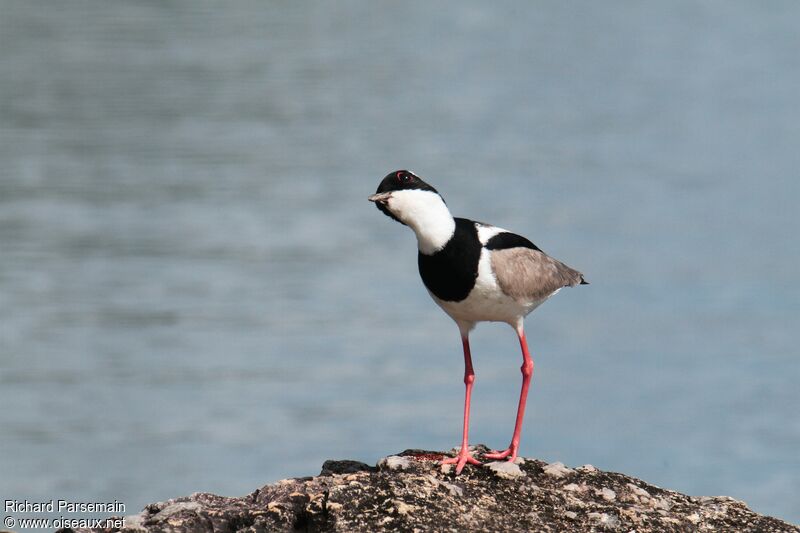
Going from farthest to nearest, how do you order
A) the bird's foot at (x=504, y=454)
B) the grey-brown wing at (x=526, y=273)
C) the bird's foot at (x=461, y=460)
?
the grey-brown wing at (x=526, y=273), the bird's foot at (x=504, y=454), the bird's foot at (x=461, y=460)

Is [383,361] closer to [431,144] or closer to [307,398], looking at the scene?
[307,398]

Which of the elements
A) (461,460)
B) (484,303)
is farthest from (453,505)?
(484,303)

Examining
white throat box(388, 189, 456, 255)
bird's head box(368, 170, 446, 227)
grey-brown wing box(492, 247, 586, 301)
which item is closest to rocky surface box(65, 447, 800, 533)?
grey-brown wing box(492, 247, 586, 301)

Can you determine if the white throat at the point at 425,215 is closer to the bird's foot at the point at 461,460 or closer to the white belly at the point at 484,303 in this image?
the white belly at the point at 484,303

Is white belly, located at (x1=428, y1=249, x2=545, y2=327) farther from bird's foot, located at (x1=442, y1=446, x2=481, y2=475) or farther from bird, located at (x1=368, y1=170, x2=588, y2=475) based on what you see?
bird's foot, located at (x1=442, y1=446, x2=481, y2=475)

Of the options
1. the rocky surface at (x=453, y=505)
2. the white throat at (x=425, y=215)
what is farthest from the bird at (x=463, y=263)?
the rocky surface at (x=453, y=505)

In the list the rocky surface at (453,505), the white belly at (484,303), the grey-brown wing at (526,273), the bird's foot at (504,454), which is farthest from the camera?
the grey-brown wing at (526,273)

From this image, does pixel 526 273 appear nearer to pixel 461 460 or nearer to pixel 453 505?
pixel 461 460

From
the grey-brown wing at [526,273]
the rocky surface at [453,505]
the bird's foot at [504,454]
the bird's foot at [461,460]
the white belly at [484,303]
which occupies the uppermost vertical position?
the grey-brown wing at [526,273]

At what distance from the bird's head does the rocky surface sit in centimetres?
163

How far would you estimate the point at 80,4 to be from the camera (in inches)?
1858

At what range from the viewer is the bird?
855cm

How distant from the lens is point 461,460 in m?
8.09

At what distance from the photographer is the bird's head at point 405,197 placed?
852 cm
